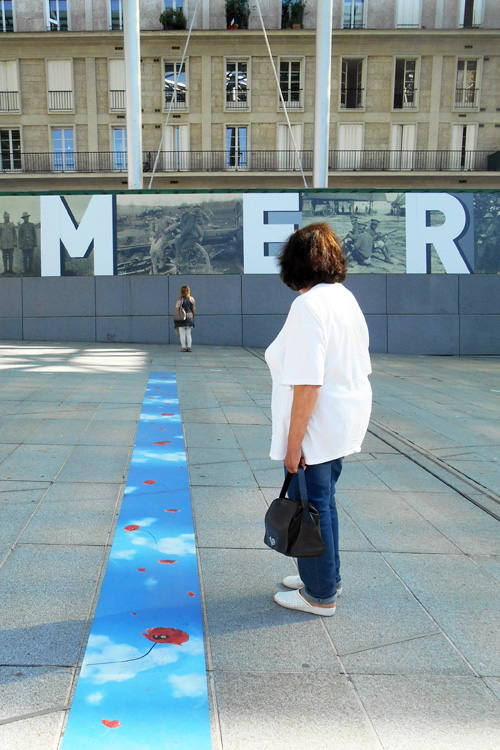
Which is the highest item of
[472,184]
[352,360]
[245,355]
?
[472,184]

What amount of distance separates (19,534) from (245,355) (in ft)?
33.6

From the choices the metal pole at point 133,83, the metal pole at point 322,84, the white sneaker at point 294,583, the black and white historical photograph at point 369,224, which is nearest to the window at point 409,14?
the metal pole at point 322,84

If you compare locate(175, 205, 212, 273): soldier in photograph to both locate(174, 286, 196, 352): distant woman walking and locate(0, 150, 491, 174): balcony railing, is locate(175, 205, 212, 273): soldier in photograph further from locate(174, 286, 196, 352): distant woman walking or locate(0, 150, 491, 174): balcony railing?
locate(0, 150, 491, 174): balcony railing

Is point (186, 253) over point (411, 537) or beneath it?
over

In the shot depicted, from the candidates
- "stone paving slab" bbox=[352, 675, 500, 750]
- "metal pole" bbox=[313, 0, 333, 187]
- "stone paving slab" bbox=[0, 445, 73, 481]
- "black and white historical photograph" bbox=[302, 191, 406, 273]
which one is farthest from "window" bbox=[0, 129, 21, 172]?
"stone paving slab" bbox=[352, 675, 500, 750]

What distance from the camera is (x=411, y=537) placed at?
151 inches

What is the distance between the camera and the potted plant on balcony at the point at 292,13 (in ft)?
104

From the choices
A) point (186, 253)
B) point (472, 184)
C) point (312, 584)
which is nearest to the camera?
point (312, 584)

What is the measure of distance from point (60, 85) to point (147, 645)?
3457cm

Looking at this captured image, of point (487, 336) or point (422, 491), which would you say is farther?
point (487, 336)

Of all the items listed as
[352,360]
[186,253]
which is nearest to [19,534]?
[352,360]

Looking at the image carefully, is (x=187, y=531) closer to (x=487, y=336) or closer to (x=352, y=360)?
(x=352, y=360)

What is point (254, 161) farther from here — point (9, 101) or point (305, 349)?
point (305, 349)

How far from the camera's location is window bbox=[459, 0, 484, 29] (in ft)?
105
